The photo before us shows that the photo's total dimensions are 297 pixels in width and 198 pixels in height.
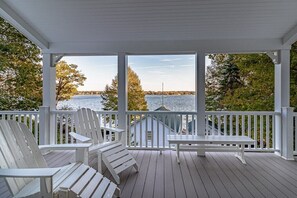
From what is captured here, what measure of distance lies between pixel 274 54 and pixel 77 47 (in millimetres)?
4295

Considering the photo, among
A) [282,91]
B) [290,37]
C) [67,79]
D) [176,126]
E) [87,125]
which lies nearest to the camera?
[87,125]

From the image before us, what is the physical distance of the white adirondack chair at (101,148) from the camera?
3.45 m

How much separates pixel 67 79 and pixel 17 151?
6.14 meters

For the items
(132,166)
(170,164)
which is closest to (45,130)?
(132,166)

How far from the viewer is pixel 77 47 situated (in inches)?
201

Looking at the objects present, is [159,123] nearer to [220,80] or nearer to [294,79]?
[220,80]

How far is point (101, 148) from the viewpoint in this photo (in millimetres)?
3674

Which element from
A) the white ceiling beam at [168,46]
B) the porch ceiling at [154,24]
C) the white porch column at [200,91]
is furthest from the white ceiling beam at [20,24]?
the white porch column at [200,91]

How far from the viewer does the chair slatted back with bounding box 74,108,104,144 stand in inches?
162

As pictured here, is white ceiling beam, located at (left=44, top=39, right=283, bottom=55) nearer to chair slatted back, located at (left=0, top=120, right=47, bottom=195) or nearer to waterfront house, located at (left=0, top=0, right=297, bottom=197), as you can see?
waterfront house, located at (left=0, top=0, right=297, bottom=197)

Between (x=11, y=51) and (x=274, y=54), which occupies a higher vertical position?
(x=11, y=51)

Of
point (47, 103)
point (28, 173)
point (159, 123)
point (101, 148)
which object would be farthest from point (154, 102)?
point (28, 173)

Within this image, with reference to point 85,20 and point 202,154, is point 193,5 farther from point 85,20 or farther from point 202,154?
point 202,154

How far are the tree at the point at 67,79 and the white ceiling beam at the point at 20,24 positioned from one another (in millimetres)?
2964
